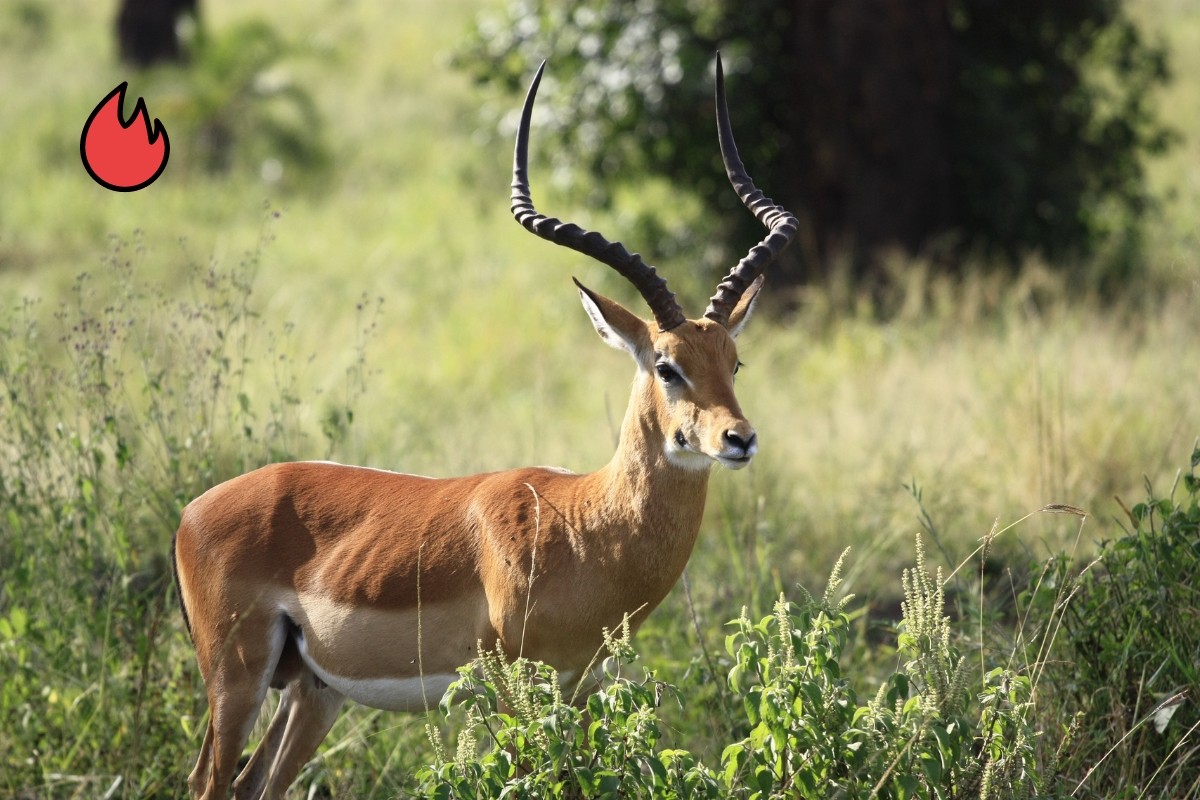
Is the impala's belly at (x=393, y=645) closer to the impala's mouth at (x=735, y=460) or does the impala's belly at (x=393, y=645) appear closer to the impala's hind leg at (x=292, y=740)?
the impala's hind leg at (x=292, y=740)

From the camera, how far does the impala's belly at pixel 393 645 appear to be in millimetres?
3795

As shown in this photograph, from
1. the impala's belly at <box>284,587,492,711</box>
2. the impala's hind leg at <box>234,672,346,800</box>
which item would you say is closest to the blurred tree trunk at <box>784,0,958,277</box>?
the impala's hind leg at <box>234,672,346,800</box>

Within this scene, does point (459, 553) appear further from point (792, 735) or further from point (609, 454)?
point (609, 454)

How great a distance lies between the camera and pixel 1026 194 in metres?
10.8

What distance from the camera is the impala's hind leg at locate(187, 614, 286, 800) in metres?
3.78

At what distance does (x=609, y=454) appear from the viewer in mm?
7406

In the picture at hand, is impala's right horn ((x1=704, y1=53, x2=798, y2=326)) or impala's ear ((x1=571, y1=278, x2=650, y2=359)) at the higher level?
impala's right horn ((x1=704, y1=53, x2=798, y2=326))

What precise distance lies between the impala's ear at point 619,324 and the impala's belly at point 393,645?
2.69 feet

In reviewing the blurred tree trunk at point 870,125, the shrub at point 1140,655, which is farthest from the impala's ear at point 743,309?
the blurred tree trunk at point 870,125

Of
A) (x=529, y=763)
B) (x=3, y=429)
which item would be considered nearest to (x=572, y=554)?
(x=529, y=763)

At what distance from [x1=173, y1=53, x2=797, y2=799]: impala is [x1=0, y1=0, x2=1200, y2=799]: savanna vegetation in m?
0.19

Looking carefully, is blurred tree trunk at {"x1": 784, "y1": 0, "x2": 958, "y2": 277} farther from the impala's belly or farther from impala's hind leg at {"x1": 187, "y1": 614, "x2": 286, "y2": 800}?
impala's hind leg at {"x1": 187, "y1": 614, "x2": 286, "y2": 800}

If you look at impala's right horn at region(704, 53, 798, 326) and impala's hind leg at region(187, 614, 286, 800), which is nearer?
impala's hind leg at region(187, 614, 286, 800)

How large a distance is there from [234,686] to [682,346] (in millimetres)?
1487
